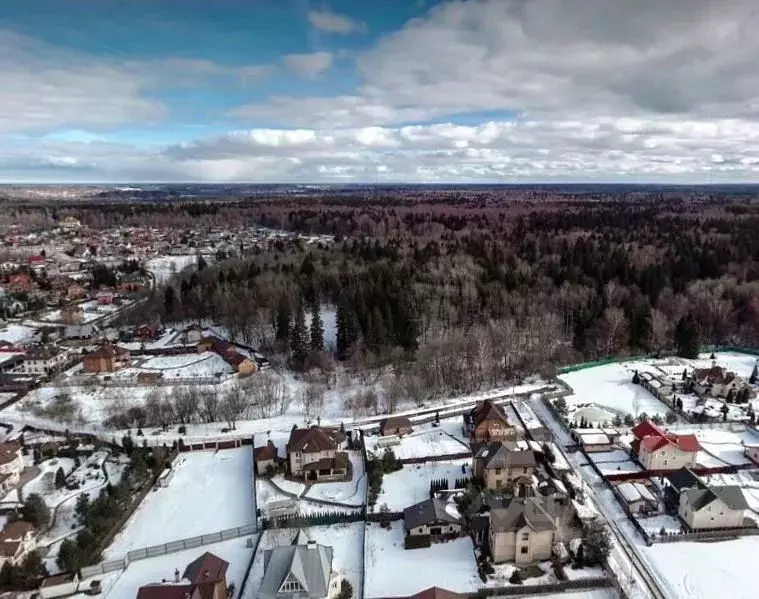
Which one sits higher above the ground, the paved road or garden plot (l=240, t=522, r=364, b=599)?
the paved road

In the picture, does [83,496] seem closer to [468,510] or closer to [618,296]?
[468,510]

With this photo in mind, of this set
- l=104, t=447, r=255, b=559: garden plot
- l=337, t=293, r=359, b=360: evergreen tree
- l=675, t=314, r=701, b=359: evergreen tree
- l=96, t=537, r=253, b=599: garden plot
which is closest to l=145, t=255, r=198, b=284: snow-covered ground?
l=337, t=293, r=359, b=360: evergreen tree

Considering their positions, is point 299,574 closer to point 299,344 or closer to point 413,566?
point 413,566

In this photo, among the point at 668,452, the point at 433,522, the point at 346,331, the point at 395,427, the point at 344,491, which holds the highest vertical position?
the point at 346,331

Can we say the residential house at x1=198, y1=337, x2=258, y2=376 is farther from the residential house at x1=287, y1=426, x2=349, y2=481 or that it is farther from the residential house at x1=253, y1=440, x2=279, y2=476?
the residential house at x1=287, y1=426, x2=349, y2=481

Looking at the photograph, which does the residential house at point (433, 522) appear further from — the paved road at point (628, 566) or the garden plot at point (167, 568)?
the garden plot at point (167, 568)

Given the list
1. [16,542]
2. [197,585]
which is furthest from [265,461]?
→ [16,542]
